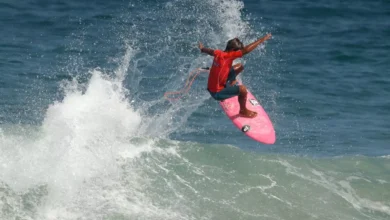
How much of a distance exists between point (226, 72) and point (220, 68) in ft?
0.47

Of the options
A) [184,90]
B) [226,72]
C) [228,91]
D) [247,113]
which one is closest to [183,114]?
[184,90]

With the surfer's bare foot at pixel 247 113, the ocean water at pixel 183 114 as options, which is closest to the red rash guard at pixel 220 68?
the surfer's bare foot at pixel 247 113

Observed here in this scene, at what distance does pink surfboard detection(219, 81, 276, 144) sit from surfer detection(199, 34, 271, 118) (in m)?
0.34

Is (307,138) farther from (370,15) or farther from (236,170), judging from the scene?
(370,15)

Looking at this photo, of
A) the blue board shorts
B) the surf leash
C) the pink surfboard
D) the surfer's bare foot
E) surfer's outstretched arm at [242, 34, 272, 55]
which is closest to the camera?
surfer's outstretched arm at [242, 34, 272, 55]

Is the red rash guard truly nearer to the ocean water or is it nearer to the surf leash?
the surf leash

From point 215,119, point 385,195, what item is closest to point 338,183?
point 385,195

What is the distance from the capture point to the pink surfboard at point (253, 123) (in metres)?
11.9

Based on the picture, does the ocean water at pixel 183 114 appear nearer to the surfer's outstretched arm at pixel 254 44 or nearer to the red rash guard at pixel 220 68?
the red rash guard at pixel 220 68

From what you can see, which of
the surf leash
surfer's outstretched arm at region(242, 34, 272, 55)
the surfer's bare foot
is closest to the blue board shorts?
the surfer's bare foot

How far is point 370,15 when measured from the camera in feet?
76.7

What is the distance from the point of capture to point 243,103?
11.9 m

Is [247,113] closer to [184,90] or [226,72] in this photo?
[226,72]

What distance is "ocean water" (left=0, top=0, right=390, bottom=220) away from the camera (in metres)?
11.4
